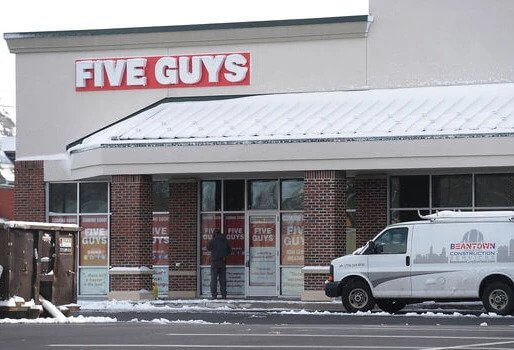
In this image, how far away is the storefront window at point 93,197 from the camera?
38.8m

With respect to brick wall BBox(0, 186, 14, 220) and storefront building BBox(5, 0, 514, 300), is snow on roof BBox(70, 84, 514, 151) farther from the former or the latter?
brick wall BBox(0, 186, 14, 220)

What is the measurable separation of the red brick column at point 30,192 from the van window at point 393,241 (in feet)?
43.0

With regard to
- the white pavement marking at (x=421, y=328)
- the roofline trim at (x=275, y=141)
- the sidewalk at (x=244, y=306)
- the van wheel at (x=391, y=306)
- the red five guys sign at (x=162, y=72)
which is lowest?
the sidewalk at (x=244, y=306)

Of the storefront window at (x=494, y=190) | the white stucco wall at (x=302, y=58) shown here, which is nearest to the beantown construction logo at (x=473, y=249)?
the white stucco wall at (x=302, y=58)

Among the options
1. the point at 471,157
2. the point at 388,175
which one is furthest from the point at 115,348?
the point at 388,175

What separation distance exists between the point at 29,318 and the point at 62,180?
595 inches

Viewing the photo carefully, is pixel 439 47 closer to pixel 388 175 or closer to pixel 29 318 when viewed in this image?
pixel 388 175

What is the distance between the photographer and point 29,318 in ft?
79.3

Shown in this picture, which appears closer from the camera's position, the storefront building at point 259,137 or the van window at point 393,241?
the van window at point 393,241

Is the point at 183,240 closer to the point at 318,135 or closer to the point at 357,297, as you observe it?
the point at 318,135

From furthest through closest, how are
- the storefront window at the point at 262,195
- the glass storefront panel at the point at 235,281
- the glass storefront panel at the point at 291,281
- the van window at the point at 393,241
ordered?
the glass storefront panel at the point at 235,281, the storefront window at the point at 262,195, the glass storefront panel at the point at 291,281, the van window at the point at 393,241

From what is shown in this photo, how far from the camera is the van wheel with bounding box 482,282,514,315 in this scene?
2728 cm

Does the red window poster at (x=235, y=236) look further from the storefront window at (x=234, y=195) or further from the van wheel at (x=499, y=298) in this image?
the van wheel at (x=499, y=298)

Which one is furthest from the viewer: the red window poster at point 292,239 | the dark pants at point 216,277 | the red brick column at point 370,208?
the red window poster at point 292,239
